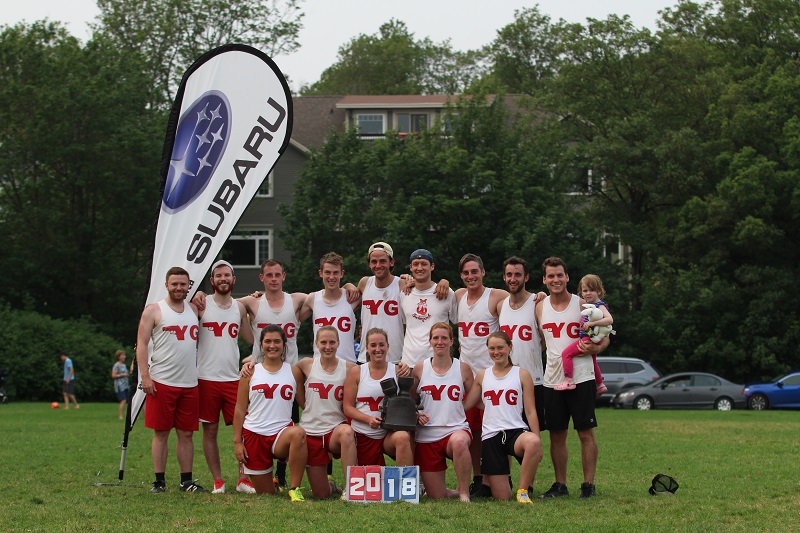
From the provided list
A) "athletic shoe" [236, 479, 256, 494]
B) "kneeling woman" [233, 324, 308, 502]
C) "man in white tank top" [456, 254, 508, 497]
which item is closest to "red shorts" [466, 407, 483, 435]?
"man in white tank top" [456, 254, 508, 497]

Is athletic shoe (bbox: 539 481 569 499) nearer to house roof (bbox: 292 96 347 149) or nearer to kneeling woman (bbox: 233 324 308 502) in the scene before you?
kneeling woman (bbox: 233 324 308 502)

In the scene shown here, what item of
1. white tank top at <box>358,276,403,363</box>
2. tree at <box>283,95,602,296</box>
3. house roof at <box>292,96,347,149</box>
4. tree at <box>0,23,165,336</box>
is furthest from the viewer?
house roof at <box>292,96,347,149</box>

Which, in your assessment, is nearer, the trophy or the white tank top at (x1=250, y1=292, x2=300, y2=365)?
the trophy

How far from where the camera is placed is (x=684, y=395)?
3183 cm

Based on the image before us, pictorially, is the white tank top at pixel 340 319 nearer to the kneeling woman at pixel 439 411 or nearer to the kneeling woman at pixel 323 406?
the kneeling woman at pixel 323 406

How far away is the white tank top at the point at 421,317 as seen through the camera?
1002cm

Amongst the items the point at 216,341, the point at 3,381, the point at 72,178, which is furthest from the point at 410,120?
the point at 216,341

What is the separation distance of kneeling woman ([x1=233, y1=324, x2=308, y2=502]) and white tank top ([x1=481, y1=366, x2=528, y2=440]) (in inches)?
65.6

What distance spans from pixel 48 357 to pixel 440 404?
27.5 metres

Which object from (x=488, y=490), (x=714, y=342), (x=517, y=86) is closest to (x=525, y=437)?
(x=488, y=490)

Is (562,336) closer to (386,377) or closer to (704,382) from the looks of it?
(386,377)

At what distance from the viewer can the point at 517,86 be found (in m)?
63.8

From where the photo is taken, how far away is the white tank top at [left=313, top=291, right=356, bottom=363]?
34.0 ft

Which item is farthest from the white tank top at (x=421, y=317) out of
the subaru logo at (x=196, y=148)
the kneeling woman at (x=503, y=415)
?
Result: the subaru logo at (x=196, y=148)
